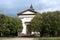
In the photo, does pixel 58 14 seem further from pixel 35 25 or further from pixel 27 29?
pixel 27 29

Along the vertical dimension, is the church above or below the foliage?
above

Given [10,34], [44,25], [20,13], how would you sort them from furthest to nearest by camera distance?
[20,13] < [10,34] < [44,25]

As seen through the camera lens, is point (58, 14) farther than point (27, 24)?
No

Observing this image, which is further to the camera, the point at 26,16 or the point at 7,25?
the point at 26,16

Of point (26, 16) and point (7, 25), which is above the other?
point (26, 16)

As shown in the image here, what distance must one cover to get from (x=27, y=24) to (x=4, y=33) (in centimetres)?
1738

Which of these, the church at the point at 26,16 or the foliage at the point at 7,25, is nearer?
the foliage at the point at 7,25

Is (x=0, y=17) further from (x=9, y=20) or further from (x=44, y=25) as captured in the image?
(x=44, y=25)

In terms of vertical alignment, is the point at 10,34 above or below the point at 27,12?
below

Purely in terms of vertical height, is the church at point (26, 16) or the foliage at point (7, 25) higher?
the church at point (26, 16)

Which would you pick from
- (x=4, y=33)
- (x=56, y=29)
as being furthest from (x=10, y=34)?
(x=56, y=29)

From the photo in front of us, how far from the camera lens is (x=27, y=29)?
244ft

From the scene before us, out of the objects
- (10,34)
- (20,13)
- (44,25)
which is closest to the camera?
(44,25)

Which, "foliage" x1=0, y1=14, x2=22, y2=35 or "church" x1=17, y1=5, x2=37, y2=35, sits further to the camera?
"church" x1=17, y1=5, x2=37, y2=35
